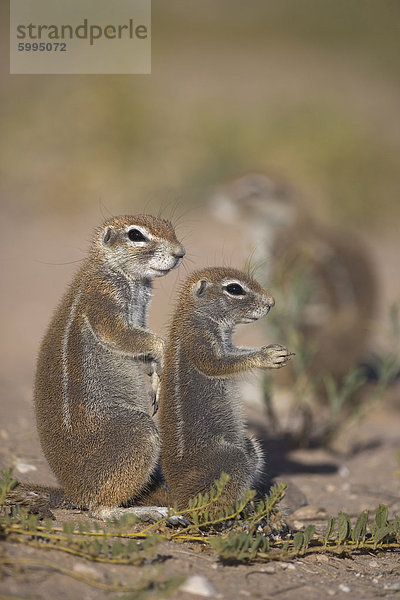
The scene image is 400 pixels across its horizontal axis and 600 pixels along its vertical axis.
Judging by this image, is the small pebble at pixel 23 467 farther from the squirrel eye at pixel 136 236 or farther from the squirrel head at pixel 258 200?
the squirrel head at pixel 258 200

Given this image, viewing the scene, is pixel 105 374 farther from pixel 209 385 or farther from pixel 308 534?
pixel 308 534

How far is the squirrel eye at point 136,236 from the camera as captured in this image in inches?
189

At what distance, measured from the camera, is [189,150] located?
1892cm

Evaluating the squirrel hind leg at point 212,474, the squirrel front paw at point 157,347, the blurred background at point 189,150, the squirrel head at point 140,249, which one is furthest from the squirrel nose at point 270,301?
the blurred background at point 189,150

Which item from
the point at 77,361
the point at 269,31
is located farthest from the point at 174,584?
the point at 269,31

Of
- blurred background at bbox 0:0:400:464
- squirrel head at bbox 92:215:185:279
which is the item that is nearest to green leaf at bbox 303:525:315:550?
squirrel head at bbox 92:215:185:279

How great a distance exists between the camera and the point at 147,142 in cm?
1952

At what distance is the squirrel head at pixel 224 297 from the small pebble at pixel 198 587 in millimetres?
1688

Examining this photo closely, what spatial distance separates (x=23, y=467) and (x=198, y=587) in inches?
86.8

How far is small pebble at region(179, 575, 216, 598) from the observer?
361cm

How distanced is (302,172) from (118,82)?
20.9 feet

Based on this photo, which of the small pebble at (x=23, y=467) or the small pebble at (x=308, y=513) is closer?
the small pebble at (x=23, y=467)

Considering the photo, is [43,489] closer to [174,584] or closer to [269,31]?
[174,584]

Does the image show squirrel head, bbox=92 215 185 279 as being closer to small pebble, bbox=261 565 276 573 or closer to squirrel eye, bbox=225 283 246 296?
squirrel eye, bbox=225 283 246 296
